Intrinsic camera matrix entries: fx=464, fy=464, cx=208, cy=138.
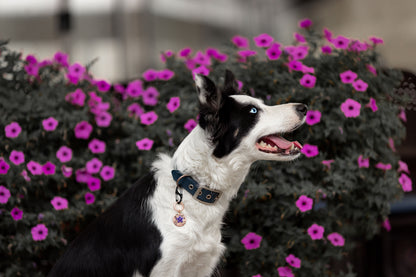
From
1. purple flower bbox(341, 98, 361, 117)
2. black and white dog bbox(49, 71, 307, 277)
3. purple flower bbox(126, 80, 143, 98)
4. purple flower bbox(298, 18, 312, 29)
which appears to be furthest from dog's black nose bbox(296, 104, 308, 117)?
purple flower bbox(126, 80, 143, 98)

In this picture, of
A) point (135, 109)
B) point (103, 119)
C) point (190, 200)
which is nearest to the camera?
point (190, 200)

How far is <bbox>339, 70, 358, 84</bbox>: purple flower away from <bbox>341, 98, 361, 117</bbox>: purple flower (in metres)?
0.11

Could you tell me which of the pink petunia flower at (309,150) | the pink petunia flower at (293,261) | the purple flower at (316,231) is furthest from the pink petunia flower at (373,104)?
the pink petunia flower at (293,261)

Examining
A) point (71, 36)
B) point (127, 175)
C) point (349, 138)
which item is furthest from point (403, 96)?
point (71, 36)

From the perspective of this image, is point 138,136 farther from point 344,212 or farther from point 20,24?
point 20,24

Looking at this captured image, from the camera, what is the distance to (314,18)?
297 inches

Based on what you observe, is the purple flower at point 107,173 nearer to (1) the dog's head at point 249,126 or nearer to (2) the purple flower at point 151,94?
(2) the purple flower at point 151,94

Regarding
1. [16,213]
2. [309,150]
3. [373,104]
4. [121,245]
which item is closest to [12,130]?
[16,213]

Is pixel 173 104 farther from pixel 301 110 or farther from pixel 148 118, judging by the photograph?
pixel 301 110

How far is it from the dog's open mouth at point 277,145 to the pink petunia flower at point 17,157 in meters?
1.41

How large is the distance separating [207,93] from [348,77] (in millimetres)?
1129

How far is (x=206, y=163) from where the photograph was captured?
1.90m

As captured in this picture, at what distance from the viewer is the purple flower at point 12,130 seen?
258 centimetres

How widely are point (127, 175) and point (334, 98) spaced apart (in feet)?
4.31
